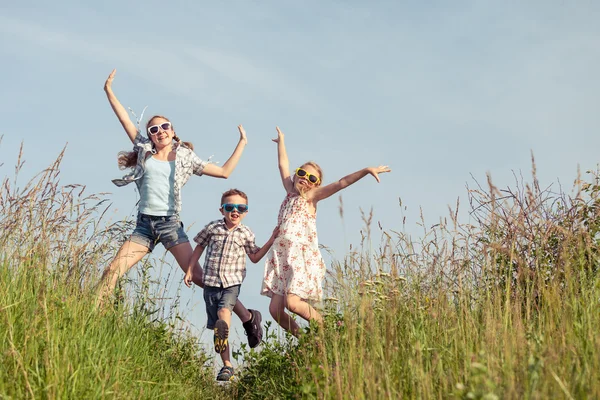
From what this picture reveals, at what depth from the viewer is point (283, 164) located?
7328 mm

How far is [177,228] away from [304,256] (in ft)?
5.12

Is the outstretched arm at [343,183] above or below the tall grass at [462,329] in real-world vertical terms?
above

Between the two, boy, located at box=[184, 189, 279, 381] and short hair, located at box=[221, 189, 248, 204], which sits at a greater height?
short hair, located at box=[221, 189, 248, 204]

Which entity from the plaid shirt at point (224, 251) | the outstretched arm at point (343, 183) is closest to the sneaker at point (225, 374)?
the plaid shirt at point (224, 251)

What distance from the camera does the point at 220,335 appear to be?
22.0ft

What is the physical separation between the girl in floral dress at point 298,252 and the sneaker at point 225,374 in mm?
765

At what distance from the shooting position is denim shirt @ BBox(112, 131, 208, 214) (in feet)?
24.1

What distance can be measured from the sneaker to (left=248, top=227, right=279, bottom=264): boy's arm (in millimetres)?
1222

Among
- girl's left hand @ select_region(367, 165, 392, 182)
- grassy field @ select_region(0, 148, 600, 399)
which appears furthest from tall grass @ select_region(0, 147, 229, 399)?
girl's left hand @ select_region(367, 165, 392, 182)

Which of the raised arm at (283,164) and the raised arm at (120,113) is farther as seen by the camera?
the raised arm at (120,113)

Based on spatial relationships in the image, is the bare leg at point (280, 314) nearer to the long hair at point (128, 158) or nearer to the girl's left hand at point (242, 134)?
the girl's left hand at point (242, 134)

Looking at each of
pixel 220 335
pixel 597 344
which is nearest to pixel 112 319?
pixel 220 335

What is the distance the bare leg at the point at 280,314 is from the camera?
21.7 ft

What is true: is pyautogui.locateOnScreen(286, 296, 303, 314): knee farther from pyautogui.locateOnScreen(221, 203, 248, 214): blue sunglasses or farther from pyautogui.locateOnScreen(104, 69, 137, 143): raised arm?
pyautogui.locateOnScreen(104, 69, 137, 143): raised arm
